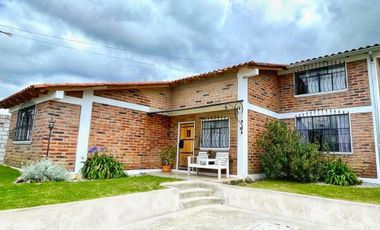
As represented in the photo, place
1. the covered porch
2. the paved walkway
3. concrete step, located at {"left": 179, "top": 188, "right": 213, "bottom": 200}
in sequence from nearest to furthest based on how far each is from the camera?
1. the paved walkway
2. concrete step, located at {"left": 179, "top": 188, "right": 213, "bottom": 200}
3. the covered porch

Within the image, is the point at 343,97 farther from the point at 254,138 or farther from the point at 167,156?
the point at 167,156

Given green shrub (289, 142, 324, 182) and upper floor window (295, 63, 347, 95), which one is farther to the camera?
upper floor window (295, 63, 347, 95)

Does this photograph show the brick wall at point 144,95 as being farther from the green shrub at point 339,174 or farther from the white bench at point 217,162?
the green shrub at point 339,174

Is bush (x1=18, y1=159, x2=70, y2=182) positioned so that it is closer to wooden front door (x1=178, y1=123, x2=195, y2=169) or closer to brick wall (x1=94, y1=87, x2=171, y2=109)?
brick wall (x1=94, y1=87, x2=171, y2=109)

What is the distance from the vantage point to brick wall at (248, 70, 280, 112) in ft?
31.4

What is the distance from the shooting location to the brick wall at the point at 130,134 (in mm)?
8906

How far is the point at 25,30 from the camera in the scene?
1108 cm

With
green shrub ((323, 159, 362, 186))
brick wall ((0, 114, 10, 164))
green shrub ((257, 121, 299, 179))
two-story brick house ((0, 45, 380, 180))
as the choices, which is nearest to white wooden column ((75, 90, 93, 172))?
two-story brick house ((0, 45, 380, 180))

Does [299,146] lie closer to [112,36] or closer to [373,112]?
[373,112]

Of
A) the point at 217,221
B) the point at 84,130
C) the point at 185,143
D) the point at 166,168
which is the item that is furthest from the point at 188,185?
the point at 84,130

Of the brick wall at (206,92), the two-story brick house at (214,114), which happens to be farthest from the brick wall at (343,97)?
the brick wall at (206,92)

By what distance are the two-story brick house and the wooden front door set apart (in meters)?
0.05

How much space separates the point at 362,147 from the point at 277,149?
3136 millimetres

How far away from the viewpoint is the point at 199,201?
6742 mm
